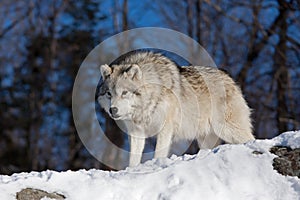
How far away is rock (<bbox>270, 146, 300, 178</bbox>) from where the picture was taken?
5.55 metres

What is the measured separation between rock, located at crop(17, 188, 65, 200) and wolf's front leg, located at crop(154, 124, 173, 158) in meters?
2.97

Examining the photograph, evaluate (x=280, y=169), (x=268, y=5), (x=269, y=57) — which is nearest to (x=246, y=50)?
(x=269, y=57)

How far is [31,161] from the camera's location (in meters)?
26.7

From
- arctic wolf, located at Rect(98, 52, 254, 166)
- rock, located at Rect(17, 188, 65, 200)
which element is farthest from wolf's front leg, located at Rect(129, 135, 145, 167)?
rock, located at Rect(17, 188, 65, 200)

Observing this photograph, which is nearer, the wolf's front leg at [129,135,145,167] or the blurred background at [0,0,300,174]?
the wolf's front leg at [129,135,145,167]

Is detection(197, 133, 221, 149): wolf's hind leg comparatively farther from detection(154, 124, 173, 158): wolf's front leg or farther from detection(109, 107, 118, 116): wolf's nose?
detection(109, 107, 118, 116): wolf's nose

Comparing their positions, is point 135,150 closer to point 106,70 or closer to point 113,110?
point 113,110

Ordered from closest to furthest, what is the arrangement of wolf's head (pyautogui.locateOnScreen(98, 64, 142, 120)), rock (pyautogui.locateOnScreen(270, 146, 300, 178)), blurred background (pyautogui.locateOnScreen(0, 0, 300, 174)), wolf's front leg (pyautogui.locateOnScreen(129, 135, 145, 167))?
rock (pyautogui.locateOnScreen(270, 146, 300, 178)), wolf's head (pyautogui.locateOnScreen(98, 64, 142, 120)), wolf's front leg (pyautogui.locateOnScreen(129, 135, 145, 167)), blurred background (pyautogui.locateOnScreen(0, 0, 300, 174))

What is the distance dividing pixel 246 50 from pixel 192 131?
19.0 m

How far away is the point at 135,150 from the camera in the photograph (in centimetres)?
801

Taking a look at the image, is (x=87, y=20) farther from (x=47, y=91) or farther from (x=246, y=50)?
(x=246, y=50)

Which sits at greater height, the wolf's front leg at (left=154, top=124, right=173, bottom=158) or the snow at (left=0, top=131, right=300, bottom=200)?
the snow at (left=0, top=131, right=300, bottom=200)

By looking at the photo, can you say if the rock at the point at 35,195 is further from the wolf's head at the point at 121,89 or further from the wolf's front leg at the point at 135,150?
the wolf's front leg at the point at 135,150

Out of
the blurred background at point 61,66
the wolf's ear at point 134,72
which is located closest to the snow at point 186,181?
the wolf's ear at point 134,72
